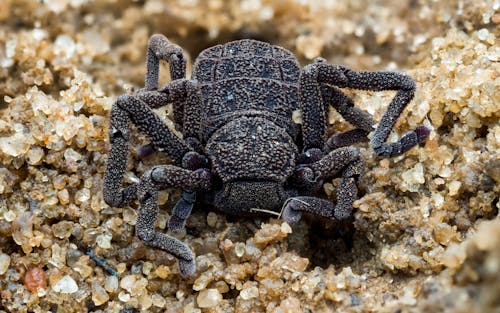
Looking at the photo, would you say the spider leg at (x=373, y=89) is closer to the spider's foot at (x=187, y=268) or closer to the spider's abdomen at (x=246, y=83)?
the spider's abdomen at (x=246, y=83)

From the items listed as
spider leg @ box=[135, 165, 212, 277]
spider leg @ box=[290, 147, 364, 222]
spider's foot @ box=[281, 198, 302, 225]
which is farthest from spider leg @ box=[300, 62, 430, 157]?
spider leg @ box=[135, 165, 212, 277]

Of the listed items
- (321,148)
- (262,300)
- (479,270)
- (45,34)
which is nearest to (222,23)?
(45,34)

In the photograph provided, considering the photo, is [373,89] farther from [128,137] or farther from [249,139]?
[128,137]

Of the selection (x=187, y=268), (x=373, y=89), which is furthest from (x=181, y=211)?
(x=373, y=89)

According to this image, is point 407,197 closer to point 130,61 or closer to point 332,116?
point 332,116

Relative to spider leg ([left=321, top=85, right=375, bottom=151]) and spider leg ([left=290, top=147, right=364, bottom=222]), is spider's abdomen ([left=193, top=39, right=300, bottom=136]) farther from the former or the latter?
spider leg ([left=290, top=147, right=364, bottom=222])

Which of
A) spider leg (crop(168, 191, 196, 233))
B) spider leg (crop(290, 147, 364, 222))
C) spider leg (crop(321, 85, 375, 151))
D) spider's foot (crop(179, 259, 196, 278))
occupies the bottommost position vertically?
spider's foot (crop(179, 259, 196, 278))

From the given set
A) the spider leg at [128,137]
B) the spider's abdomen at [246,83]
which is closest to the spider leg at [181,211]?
the spider leg at [128,137]
